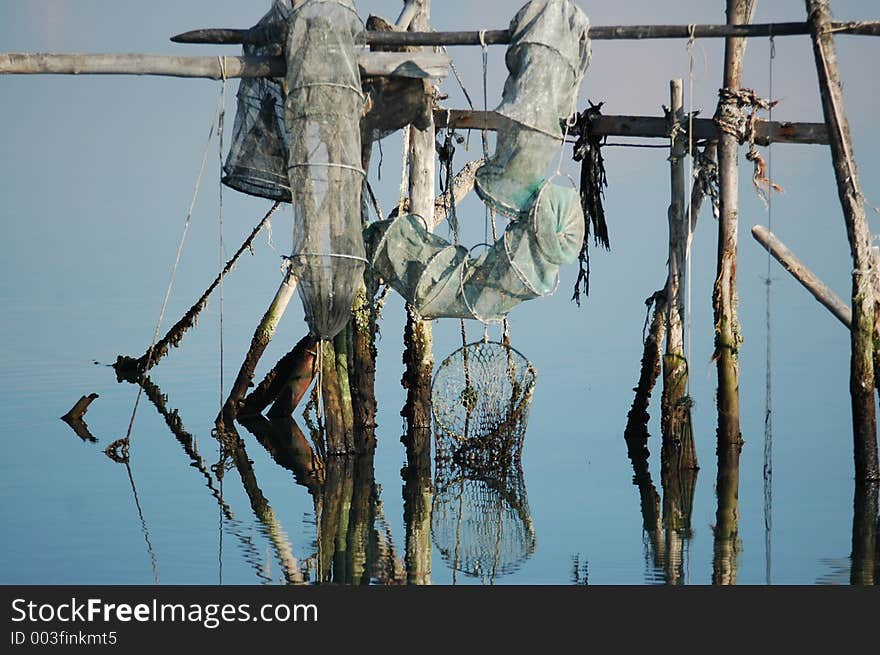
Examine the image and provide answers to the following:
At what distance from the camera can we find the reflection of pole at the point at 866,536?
11.3m

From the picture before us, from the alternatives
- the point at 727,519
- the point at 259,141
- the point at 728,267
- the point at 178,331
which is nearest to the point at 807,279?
the point at 728,267

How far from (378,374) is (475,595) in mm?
14217

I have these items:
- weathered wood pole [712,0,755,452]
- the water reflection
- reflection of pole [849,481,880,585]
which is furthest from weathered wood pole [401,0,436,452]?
reflection of pole [849,481,880,585]

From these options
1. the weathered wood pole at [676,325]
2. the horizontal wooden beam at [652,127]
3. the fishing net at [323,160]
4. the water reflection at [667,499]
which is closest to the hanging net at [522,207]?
the fishing net at [323,160]

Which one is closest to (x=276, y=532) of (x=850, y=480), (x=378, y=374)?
(x=850, y=480)

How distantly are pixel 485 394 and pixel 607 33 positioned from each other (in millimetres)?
3676

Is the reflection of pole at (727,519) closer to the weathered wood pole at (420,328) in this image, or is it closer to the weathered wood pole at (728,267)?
the weathered wood pole at (728,267)

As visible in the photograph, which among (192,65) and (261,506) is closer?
(192,65)

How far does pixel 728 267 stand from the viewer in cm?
1482

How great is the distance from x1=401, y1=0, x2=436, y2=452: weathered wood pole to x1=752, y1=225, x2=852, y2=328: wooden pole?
3361mm

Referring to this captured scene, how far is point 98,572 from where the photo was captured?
11367mm

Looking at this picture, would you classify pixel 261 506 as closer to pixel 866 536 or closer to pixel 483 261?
pixel 483 261

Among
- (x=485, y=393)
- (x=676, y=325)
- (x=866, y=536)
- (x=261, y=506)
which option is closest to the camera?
(x=866, y=536)

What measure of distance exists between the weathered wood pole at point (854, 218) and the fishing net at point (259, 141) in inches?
192
